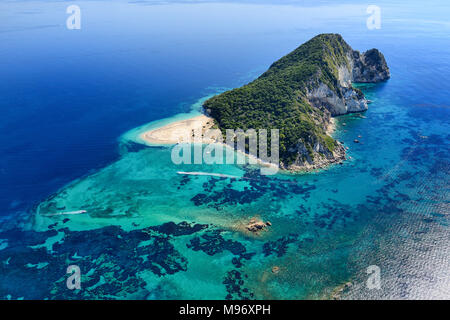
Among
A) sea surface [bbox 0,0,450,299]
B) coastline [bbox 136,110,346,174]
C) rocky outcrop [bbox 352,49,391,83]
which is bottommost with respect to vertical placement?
sea surface [bbox 0,0,450,299]

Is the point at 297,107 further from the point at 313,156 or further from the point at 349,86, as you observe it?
the point at 349,86

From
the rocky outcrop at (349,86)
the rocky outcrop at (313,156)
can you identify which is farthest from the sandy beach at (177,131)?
the rocky outcrop at (349,86)

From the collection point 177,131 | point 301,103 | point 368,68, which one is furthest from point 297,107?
point 368,68

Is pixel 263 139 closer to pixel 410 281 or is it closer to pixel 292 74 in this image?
pixel 292 74

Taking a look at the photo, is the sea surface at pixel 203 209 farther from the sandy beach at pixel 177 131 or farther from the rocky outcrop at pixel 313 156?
the sandy beach at pixel 177 131

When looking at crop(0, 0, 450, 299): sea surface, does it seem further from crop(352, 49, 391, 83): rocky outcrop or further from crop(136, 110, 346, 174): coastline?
crop(352, 49, 391, 83): rocky outcrop

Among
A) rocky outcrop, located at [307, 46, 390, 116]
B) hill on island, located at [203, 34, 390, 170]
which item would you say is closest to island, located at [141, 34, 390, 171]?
hill on island, located at [203, 34, 390, 170]
